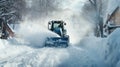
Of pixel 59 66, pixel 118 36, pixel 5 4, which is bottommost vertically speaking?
pixel 59 66

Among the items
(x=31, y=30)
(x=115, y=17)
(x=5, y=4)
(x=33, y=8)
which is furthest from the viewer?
(x=33, y=8)

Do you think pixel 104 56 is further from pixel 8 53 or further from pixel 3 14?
pixel 3 14

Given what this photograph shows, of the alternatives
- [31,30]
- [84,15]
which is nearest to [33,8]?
[84,15]

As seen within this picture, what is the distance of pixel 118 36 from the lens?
12109mm

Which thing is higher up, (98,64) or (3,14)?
(3,14)

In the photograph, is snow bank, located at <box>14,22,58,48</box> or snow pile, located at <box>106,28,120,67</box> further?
snow bank, located at <box>14,22,58,48</box>

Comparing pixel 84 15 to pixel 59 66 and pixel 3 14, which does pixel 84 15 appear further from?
pixel 59 66

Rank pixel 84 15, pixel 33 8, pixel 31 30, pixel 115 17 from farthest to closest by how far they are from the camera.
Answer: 1. pixel 84 15
2. pixel 33 8
3. pixel 115 17
4. pixel 31 30

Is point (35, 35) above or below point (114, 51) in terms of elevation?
below

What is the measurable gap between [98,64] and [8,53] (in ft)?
22.8

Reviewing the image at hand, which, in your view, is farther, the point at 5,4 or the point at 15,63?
the point at 5,4

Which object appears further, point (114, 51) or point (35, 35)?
point (35, 35)

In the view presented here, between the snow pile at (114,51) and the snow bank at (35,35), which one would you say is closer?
the snow pile at (114,51)

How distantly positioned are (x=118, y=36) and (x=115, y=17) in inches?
1340
